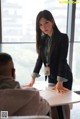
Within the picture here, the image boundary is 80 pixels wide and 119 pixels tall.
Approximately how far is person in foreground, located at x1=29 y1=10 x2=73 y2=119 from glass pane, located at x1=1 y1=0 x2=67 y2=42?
150 centimetres

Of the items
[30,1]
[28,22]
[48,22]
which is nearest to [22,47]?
[28,22]

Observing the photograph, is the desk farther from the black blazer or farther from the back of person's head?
the back of person's head

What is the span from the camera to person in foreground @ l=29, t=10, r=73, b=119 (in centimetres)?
230

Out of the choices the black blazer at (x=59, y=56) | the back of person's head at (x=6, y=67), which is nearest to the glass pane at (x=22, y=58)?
the black blazer at (x=59, y=56)

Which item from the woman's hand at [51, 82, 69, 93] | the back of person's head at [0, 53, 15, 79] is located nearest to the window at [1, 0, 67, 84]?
the woman's hand at [51, 82, 69, 93]

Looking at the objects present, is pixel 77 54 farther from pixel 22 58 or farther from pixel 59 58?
→ pixel 59 58

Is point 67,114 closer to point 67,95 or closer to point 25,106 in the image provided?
point 67,95

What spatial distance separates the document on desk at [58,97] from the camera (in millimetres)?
1957

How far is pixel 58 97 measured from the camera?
2086 millimetres

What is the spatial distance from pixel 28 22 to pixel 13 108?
9.13 ft

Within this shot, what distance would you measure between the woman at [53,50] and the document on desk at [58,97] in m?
0.09

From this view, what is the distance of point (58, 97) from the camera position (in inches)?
82.1

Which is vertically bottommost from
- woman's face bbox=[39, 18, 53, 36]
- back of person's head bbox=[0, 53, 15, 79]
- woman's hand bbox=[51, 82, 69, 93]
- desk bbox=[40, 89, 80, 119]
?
desk bbox=[40, 89, 80, 119]

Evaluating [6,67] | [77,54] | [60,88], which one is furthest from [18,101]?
[77,54]
